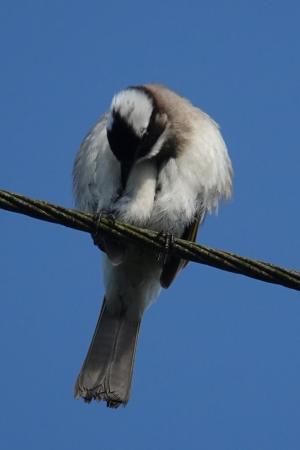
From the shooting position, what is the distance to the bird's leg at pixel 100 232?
6152 millimetres

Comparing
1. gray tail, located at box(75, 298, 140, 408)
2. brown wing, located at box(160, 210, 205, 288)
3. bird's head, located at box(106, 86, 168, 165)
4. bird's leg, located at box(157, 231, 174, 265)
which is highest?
bird's head, located at box(106, 86, 168, 165)

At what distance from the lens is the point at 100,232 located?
6227mm

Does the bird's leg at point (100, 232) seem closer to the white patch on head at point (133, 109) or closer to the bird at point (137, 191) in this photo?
the bird at point (137, 191)

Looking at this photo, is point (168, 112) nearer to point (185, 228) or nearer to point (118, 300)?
point (185, 228)

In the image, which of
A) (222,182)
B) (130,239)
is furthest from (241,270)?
(222,182)

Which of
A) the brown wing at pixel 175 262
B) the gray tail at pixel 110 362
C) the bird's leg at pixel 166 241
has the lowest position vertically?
the gray tail at pixel 110 362

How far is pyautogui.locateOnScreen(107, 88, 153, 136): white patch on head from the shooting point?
7.58m

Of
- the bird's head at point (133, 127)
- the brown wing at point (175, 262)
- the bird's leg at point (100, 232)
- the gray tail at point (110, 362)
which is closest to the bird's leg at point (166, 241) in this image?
the bird's leg at point (100, 232)

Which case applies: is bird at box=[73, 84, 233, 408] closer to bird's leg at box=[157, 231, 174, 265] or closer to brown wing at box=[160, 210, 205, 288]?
brown wing at box=[160, 210, 205, 288]

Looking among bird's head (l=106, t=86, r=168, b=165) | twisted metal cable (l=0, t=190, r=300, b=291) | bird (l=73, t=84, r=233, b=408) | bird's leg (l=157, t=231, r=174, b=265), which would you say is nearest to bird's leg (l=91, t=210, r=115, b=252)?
bird (l=73, t=84, r=233, b=408)

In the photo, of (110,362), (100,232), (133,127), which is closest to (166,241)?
(100,232)

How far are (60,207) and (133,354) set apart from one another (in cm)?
295

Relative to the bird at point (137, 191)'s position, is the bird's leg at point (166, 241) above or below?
below

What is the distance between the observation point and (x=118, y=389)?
26.4ft
